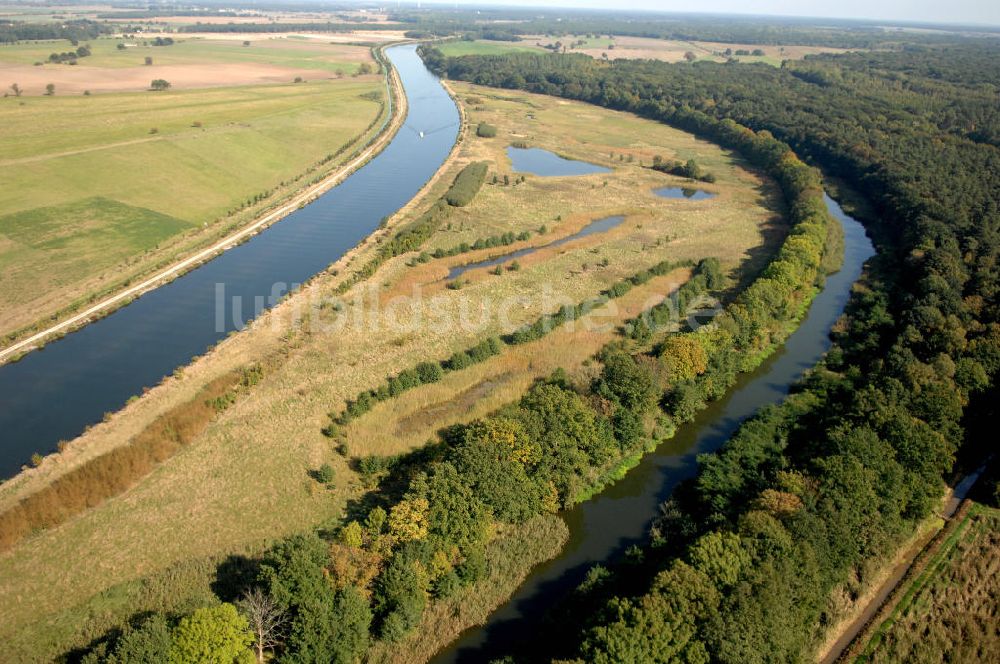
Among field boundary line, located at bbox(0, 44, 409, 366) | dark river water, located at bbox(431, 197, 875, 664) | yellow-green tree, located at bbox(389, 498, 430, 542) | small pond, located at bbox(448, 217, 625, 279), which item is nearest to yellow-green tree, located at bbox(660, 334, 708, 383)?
dark river water, located at bbox(431, 197, 875, 664)

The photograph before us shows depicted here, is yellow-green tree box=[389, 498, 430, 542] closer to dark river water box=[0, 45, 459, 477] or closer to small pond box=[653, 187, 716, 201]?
dark river water box=[0, 45, 459, 477]

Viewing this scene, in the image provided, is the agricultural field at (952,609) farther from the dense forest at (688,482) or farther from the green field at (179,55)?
the green field at (179,55)

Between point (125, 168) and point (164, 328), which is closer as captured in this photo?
point (164, 328)

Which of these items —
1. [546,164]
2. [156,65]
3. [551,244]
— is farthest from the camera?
[156,65]

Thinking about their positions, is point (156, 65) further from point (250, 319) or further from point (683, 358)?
point (683, 358)

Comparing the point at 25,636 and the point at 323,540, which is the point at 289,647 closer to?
the point at 323,540

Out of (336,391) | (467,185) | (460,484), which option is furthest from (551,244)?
(460,484)

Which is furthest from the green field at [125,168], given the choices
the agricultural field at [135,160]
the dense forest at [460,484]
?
the dense forest at [460,484]
